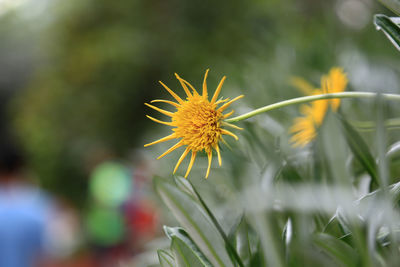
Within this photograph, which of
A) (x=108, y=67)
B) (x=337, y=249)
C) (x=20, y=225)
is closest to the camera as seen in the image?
(x=337, y=249)

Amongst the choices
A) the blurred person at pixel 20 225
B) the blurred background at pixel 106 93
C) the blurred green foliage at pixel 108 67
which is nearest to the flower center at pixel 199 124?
the blurred person at pixel 20 225

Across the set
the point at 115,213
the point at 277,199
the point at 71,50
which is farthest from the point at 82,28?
the point at 277,199

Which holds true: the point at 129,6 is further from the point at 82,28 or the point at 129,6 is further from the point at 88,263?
the point at 88,263

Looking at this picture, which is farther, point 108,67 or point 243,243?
point 108,67

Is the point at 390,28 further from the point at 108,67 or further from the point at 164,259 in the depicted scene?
the point at 108,67

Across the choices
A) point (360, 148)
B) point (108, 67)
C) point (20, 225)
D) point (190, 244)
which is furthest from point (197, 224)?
point (108, 67)

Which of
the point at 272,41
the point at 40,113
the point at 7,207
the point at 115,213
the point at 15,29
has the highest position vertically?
the point at 15,29
